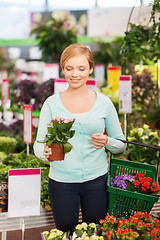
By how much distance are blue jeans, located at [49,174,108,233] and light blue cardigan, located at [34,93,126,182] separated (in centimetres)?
4

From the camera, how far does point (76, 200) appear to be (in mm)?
1812

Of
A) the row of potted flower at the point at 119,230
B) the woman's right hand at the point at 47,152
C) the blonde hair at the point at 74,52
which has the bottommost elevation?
the row of potted flower at the point at 119,230

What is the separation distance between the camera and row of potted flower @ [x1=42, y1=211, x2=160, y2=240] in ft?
5.16

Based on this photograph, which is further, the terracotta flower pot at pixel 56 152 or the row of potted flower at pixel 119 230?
the terracotta flower pot at pixel 56 152

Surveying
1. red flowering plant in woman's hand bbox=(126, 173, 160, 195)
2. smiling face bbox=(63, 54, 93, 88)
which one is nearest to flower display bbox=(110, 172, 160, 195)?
red flowering plant in woman's hand bbox=(126, 173, 160, 195)

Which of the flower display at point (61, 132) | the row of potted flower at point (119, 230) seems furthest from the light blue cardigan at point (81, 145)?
the row of potted flower at point (119, 230)

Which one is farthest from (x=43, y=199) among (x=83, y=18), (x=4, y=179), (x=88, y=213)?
(x=83, y=18)

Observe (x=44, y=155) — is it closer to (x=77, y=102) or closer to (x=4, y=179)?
(x=77, y=102)

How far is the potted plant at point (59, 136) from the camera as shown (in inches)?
65.2

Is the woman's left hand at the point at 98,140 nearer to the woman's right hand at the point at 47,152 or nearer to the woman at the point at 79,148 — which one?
the woman at the point at 79,148

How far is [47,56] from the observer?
214 inches

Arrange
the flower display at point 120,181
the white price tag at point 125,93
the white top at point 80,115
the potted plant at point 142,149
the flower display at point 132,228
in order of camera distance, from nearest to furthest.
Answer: the flower display at point 132,228 → the white top at point 80,115 → the flower display at point 120,181 → the white price tag at point 125,93 → the potted plant at point 142,149

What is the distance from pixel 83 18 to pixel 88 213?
7.84 meters

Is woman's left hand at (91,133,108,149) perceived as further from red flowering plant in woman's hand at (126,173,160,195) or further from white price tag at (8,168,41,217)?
white price tag at (8,168,41,217)
